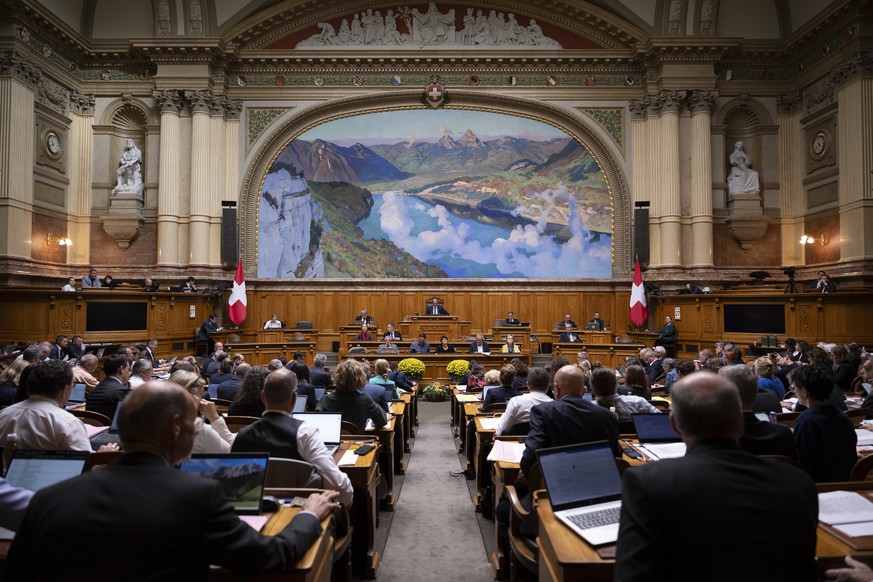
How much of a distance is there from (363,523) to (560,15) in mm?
17802

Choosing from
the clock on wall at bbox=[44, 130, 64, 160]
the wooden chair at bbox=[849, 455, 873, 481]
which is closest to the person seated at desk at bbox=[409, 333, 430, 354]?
the wooden chair at bbox=[849, 455, 873, 481]

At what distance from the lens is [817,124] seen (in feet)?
52.6

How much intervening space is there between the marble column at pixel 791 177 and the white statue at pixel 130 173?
19.7 metres

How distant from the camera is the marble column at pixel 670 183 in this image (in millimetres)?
16625

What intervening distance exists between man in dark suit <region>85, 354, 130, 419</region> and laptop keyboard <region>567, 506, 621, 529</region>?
14.7 feet

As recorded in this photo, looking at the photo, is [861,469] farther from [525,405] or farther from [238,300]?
[238,300]

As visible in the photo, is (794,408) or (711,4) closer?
(794,408)

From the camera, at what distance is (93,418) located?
4.82 m

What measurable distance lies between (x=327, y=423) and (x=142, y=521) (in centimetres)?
243

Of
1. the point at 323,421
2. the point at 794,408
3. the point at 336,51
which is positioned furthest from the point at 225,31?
the point at 794,408

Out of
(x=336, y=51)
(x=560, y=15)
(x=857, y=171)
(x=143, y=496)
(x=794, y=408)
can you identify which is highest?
(x=560, y=15)

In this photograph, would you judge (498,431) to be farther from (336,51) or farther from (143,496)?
(336,51)

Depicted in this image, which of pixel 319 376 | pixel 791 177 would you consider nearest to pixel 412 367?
pixel 319 376

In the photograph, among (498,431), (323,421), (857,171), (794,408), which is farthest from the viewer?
(857,171)
